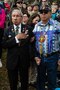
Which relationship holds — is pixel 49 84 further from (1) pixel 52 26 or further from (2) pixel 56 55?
(1) pixel 52 26

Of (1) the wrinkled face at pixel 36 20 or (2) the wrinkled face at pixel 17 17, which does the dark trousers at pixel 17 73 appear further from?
(1) the wrinkled face at pixel 36 20

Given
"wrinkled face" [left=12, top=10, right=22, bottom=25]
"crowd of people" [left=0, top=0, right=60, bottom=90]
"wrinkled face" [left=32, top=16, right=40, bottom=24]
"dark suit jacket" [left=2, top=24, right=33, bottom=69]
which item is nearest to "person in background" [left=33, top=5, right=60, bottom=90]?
"crowd of people" [left=0, top=0, right=60, bottom=90]

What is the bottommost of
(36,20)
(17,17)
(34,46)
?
(34,46)

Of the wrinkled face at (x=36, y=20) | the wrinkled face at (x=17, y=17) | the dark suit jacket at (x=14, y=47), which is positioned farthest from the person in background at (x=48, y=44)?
the wrinkled face at (x=36, y=20)

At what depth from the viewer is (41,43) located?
5836 mm

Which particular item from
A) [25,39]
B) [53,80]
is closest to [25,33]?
[25,39]

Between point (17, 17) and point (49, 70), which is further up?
point (17, 17)

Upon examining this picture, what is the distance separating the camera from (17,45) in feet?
19.4

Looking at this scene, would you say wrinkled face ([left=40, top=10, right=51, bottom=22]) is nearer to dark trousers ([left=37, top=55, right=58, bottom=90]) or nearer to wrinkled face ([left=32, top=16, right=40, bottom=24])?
dark trousers ([left=37, top=55, right=58, bottom=90])

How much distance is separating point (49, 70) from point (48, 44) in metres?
0.53

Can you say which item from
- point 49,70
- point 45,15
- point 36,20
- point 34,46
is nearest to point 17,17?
point 45,15

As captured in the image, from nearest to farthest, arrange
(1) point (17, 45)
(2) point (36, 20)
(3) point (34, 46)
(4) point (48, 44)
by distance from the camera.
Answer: (4) point (48, 44)
(1) point (17, 45)
(3) point (34, 46)
(2) point (36, 20)

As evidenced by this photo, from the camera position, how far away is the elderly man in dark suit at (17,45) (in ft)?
19.1

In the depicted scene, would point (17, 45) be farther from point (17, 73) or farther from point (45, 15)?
point (45, 15)
